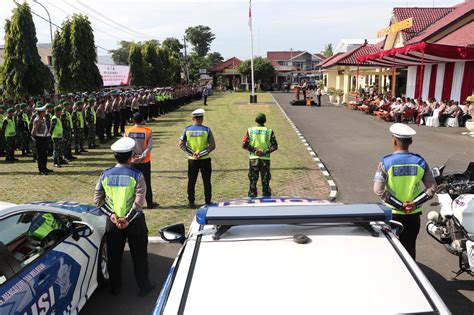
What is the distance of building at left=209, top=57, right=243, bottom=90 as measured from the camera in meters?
74.2

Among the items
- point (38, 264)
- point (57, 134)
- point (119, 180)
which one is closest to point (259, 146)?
point (119, 180)

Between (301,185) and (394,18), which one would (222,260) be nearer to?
(301,185)

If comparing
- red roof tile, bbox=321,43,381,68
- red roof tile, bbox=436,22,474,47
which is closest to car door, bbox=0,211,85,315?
red roof tile, bbox=436,22,474,47

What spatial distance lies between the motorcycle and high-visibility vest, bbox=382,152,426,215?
0.75 metres

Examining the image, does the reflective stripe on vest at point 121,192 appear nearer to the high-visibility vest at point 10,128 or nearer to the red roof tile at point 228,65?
the high-visibility vest at point 10,128

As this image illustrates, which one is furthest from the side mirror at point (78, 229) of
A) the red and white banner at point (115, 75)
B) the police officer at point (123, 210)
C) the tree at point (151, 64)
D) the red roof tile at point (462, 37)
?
the tree at point (151, 64)

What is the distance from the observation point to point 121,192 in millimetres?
4594

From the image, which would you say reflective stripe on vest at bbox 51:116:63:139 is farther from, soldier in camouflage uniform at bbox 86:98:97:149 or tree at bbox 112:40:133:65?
tree at bbox 112:40:133:65

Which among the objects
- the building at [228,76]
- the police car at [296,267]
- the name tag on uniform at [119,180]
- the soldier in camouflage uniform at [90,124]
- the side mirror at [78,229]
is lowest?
the building at [228,76]

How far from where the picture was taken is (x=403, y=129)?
4.48 meters

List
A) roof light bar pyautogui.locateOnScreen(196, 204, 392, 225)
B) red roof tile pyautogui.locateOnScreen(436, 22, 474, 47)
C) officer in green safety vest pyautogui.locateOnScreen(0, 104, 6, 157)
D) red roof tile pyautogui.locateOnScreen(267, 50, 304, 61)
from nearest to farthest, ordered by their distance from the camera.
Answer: roof light bar pyautogui.locateOnScreen(196, 204, 392, 225) → officer in green safety vest pyautogui.locateOnScreen(0, 104, 6, 157) → red roof tile pyautogui.locateOnScreen(436, 22, 474, 47) → red roof tile pyautogui.locateOnScreen(267, 50, 304, 61)

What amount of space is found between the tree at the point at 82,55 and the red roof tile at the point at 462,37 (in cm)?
1817

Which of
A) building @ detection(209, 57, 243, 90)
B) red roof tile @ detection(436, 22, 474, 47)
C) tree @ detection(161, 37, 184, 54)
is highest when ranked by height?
tree @ detection(161, 37, 184, 54)

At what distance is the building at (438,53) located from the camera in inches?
760
